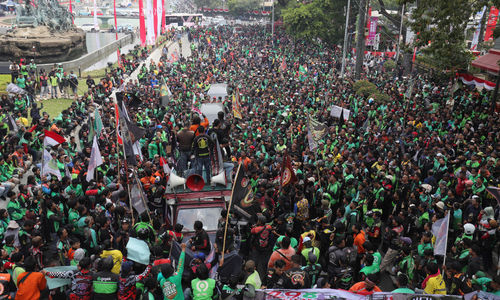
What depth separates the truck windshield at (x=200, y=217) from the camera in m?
7.91

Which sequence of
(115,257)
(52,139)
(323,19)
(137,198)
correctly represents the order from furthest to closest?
(323,19)
(52,139)
(137,198)
(115,257)

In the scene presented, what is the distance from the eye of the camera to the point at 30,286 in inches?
226

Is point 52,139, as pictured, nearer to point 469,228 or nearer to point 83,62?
point 469,228

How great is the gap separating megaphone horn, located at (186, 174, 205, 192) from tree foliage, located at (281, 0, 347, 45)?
34.7 metres

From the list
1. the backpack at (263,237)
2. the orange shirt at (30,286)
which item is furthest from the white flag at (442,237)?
the orange shirt at (30,286)

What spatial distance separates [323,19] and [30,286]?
3910 cm

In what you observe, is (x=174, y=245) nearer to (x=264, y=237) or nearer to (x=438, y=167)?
(x=264, y=237)

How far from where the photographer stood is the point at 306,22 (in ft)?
135

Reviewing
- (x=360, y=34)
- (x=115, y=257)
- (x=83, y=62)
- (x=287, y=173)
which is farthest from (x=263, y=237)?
(x=83, y=62)

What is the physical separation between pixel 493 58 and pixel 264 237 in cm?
1885

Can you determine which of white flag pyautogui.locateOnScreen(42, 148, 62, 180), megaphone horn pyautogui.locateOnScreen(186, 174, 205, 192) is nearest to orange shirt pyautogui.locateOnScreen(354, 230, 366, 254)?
megaphone horn pyautogui.locateOnScreen(186, 174, 205, 192)

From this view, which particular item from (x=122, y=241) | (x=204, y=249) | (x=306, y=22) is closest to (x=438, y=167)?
(x=204, y=249)

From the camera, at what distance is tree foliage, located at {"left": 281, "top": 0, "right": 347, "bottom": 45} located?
40406 mm

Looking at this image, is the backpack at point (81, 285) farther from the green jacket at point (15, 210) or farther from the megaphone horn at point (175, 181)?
the green jacket at point (15, 210)
